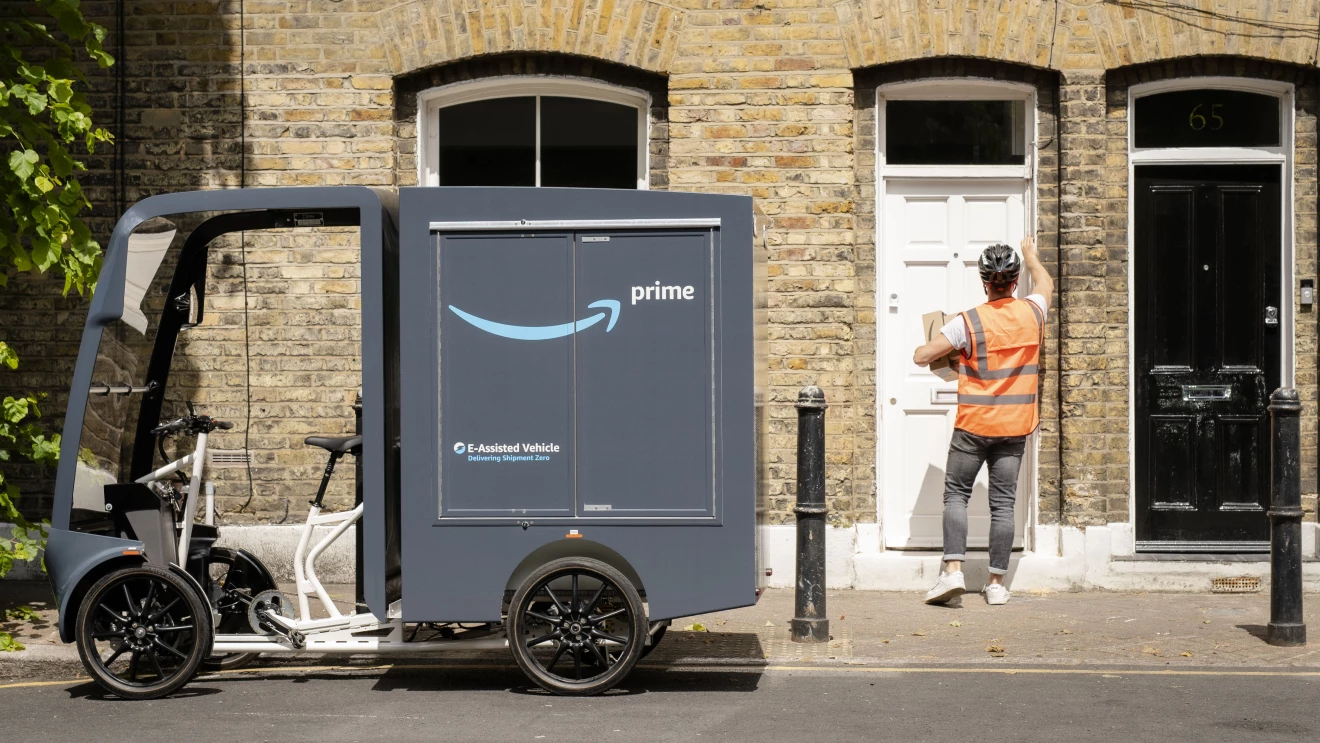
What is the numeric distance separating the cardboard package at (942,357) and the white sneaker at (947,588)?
1250 millimetres

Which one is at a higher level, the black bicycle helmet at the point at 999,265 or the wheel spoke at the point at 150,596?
the black bicycle helmet at the point at 999,265

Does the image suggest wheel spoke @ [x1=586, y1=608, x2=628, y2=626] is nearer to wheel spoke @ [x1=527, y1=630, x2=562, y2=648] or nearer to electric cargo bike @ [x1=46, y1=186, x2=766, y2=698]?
electric cargo bike @ [x1=46, y1=186, x2=766, y2=698]

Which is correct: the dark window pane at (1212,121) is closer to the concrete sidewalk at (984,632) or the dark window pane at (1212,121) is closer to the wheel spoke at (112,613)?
the concrete sidewalk at (984,632)

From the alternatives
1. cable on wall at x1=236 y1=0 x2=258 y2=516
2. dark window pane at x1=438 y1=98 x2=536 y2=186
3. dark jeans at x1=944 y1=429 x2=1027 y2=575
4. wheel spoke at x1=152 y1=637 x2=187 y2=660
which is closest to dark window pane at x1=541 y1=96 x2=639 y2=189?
dark window pane at x1=438 y1=98 x2=536 y2=186

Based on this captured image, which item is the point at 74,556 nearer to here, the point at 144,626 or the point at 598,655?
the point at 144,626

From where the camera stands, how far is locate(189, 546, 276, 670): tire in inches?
274

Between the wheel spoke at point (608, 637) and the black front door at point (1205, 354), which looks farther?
the black front door at point (1205, 354)

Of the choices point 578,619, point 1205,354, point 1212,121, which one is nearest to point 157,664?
point 578,619

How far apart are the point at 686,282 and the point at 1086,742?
2576mm

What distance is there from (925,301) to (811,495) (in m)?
2.68

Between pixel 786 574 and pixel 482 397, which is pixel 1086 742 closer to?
pixel 482 397

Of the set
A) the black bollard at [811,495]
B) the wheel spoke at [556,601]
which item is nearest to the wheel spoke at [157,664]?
the wheel spoke at [556,601]

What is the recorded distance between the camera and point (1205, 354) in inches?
372

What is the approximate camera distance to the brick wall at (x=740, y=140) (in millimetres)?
9305
